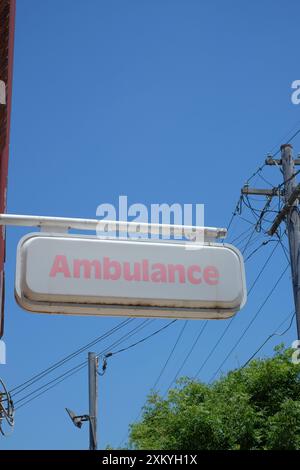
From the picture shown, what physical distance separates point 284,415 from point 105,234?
40.0 ft

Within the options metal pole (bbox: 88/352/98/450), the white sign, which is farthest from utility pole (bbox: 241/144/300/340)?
the white sign

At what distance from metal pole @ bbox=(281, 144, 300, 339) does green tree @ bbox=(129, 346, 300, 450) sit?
2368mm

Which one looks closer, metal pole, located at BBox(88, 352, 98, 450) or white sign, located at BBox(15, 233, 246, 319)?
white sign, located at BBox(15, 233, 246, 319)

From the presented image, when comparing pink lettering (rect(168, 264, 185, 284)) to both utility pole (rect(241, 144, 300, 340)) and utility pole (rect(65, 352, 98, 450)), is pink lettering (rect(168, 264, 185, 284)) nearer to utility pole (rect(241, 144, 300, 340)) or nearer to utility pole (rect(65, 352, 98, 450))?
utility pole (rect(241, 144, 300, 340))

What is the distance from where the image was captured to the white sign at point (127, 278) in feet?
9.33

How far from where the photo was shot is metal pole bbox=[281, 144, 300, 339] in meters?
13.7

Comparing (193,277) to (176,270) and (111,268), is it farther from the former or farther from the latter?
(111,268)

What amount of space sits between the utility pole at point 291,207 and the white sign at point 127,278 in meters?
10.7

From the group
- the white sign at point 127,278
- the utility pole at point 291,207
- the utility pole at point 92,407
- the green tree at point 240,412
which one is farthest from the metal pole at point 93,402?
the white sign at point 127,278

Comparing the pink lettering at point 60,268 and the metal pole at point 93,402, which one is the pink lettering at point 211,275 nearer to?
the pink lettering at point 60,268

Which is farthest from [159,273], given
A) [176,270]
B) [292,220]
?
[292,220]

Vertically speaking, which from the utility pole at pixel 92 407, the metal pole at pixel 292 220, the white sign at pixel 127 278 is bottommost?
the utility pole at pixel 92 407

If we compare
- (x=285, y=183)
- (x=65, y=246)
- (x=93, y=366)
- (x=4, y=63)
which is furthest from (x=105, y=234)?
(x=93, y=366)
